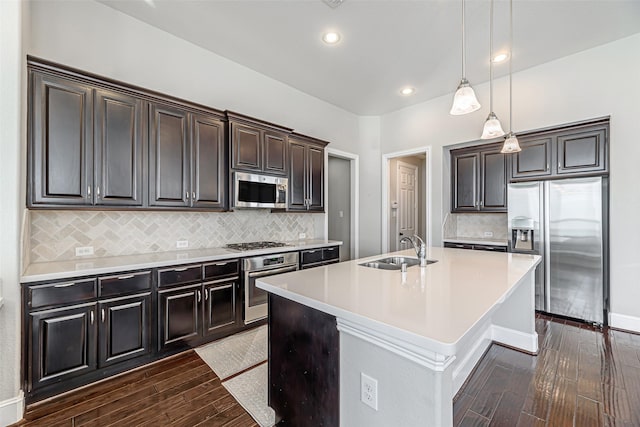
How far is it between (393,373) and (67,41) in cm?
347

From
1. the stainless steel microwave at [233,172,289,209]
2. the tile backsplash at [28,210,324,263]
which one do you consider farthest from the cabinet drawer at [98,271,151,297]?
the stainless steel microwave at [233,172,289,209]

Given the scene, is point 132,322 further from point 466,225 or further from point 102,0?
point 466,225

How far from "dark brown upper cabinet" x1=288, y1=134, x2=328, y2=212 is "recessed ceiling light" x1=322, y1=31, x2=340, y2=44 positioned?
1.18 meters

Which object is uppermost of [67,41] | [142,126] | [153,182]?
[67,41]

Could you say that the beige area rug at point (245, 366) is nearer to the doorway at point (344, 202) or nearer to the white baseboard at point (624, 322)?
the doorway at point (344, 202)

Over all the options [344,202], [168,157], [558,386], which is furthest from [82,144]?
[344,202]

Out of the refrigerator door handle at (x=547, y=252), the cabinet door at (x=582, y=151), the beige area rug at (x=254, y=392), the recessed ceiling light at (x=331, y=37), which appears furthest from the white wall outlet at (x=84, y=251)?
the cabinet door at (x=582, y=151)

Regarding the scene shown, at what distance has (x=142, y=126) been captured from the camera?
2449mm

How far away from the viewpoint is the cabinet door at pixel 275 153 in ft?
11.1

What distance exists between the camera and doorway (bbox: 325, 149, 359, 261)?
5211 millimetres

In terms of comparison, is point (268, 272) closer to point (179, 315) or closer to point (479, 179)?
point (179, 315)

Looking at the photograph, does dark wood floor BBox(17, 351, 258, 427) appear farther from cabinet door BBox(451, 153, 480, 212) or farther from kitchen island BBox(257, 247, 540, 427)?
cabinet door BBox(451, 153, 480, 212)

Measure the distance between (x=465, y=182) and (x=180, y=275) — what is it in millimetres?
4171

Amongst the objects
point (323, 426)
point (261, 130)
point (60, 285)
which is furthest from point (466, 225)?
point (60, 285)
